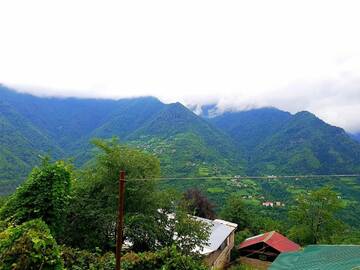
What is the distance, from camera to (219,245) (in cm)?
2414

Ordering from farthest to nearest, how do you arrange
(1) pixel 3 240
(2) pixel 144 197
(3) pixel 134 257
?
(2) pixel 144 197
(3) pixel 134 257
(1) pixel 3 240

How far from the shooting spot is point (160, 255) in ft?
37.6

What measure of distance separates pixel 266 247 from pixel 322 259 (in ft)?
45.3

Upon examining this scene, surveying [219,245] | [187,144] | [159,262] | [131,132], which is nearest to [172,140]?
[187,144]

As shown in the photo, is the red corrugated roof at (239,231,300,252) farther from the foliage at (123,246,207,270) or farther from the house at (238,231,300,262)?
the foliage at (123,246,207,270)

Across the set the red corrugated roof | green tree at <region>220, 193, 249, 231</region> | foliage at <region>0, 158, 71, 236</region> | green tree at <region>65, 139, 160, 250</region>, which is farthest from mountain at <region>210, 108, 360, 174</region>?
foliage at <region>0, 158, 71, 236</region>

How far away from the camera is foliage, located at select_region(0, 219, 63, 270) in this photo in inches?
309

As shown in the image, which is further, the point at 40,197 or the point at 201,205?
the point at 201,205

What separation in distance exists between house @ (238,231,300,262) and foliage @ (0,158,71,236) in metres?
20.6

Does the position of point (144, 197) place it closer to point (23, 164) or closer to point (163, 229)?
point (163, 229)

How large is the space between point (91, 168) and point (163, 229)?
15.7 feet

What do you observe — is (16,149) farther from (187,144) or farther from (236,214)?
(236,214)

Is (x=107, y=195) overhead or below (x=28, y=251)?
below

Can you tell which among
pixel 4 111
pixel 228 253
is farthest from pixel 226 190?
pixel 4 111
